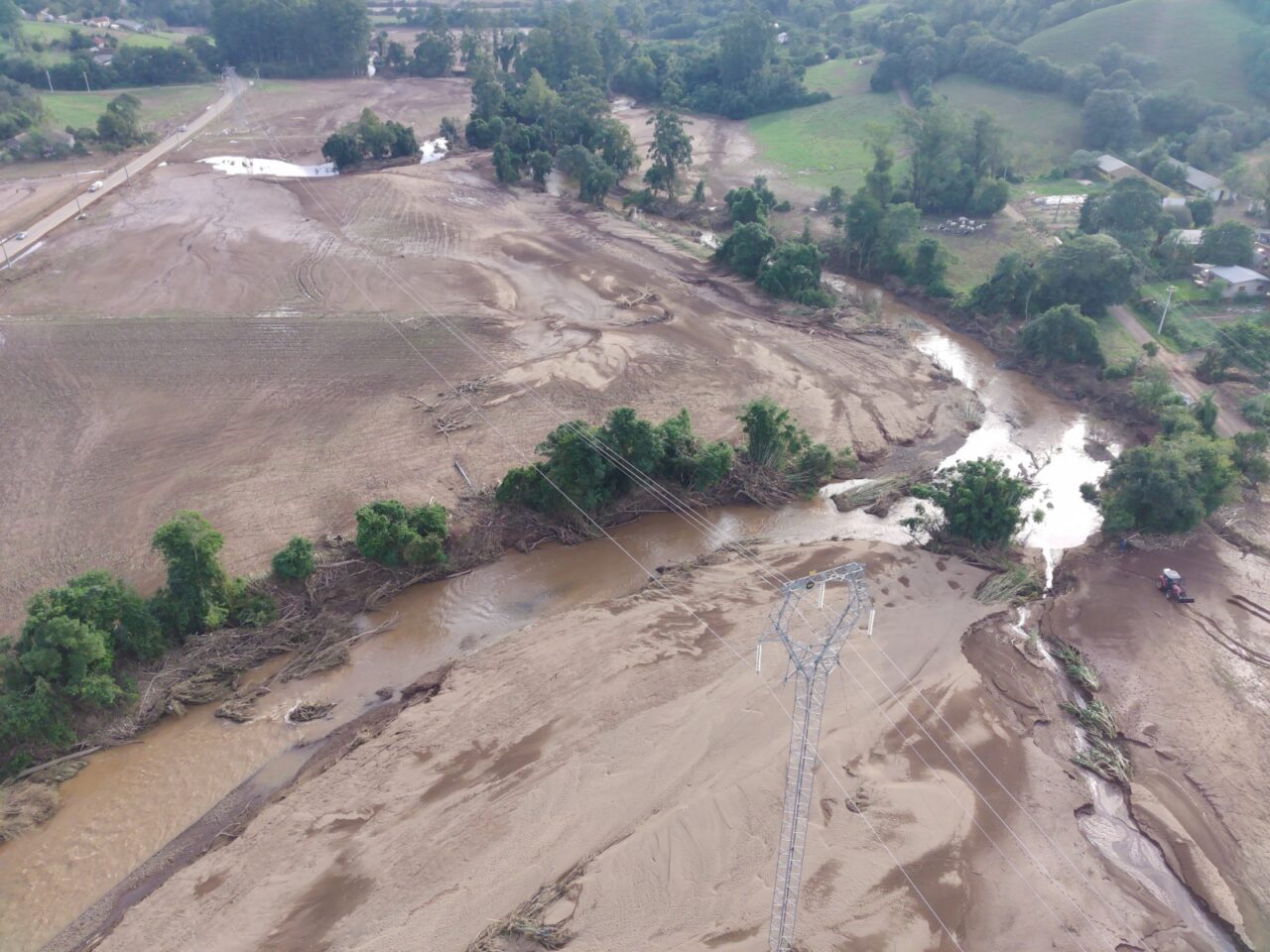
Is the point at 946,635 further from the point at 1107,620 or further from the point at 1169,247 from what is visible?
the point at 1169,247

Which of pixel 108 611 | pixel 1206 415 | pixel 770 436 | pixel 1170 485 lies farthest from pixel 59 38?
pixel 1170 485

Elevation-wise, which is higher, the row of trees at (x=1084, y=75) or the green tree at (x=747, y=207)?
the row of trees at (x=1084, y=75)

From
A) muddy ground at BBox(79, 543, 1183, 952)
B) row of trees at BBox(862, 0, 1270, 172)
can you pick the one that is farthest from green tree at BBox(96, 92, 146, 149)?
row of trees at BBox(862, 0, 1270, 172)

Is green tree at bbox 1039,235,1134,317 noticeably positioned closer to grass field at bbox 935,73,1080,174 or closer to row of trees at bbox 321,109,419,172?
grass field at bbox 935,73,1080,174

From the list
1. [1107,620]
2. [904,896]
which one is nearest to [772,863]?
[904,896]

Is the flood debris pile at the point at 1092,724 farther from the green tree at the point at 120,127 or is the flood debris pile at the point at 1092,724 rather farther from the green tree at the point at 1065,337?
the green tree at the point at 120,127

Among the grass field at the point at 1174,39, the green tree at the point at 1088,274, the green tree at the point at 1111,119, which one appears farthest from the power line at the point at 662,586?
the grass field at the point at 1174,39
